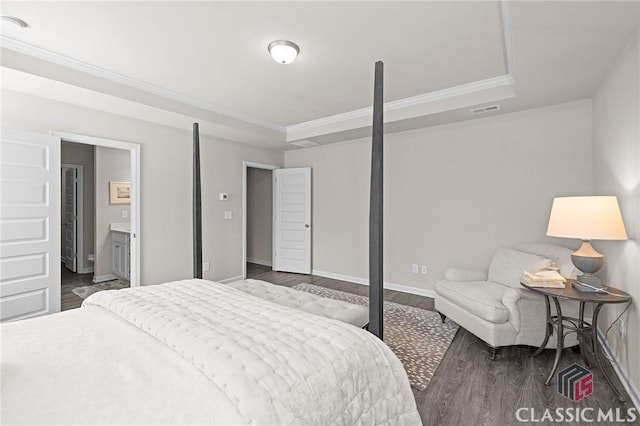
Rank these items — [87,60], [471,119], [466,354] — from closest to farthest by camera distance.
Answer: [466,354] → [87,60] → [471,119]

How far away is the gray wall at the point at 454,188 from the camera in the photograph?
3.46 metres

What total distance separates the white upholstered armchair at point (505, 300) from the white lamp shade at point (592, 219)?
0.61 metres

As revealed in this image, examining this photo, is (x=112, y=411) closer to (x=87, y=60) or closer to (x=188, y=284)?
(x=188, y=284)

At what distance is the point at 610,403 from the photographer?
198 cm

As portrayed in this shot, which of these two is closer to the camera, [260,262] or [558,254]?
[558,254]

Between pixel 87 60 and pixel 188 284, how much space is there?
2303mm

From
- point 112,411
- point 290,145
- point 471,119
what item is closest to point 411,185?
point 471,119

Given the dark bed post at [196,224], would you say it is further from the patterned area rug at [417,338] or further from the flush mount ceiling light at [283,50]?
the patterned area rug at [417,338]

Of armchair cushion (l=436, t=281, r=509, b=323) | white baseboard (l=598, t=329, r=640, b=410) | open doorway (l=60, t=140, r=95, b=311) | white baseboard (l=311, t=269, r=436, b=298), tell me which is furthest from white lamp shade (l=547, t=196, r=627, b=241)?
open doorway (l=60, t=140, r=95, b=311)

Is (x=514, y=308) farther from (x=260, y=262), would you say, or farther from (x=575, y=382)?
(x=260, y=262)

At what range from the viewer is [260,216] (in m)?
6.85

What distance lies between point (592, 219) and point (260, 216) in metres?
5.68

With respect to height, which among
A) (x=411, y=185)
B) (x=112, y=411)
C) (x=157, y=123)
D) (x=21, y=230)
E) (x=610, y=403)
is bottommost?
(x=610, y=403)

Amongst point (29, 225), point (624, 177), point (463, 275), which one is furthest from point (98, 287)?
point (624, 177)
